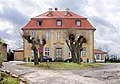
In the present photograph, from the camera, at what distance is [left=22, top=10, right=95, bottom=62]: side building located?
6650cm

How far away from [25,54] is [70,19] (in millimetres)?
12500

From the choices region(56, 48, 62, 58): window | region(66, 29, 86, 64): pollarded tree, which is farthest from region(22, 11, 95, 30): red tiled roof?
region(66, 29, 86, 64): pollarded tree

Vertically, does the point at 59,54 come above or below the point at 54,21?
below

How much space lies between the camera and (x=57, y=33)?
6775 centimetres

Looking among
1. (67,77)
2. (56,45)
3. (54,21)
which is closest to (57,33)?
(56,45)

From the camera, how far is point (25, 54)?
6712cm

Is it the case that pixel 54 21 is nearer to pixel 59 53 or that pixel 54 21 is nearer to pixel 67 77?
pixel 59 53

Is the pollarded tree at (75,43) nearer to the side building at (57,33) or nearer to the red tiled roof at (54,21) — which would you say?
the side building at (57,33)

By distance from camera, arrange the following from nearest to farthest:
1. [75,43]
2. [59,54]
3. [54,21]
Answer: [75,43]
[59,54]
[54,21]

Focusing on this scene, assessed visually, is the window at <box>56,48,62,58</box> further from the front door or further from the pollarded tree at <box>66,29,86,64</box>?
the pollarded tree at <box>66,29,86,64</box>

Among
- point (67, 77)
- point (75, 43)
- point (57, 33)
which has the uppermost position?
point (57, 33)

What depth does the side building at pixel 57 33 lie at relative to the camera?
66.5m

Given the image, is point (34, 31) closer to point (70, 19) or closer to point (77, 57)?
point (70, 19)

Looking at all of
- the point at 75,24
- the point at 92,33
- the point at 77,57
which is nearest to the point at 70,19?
the point at 75,24
